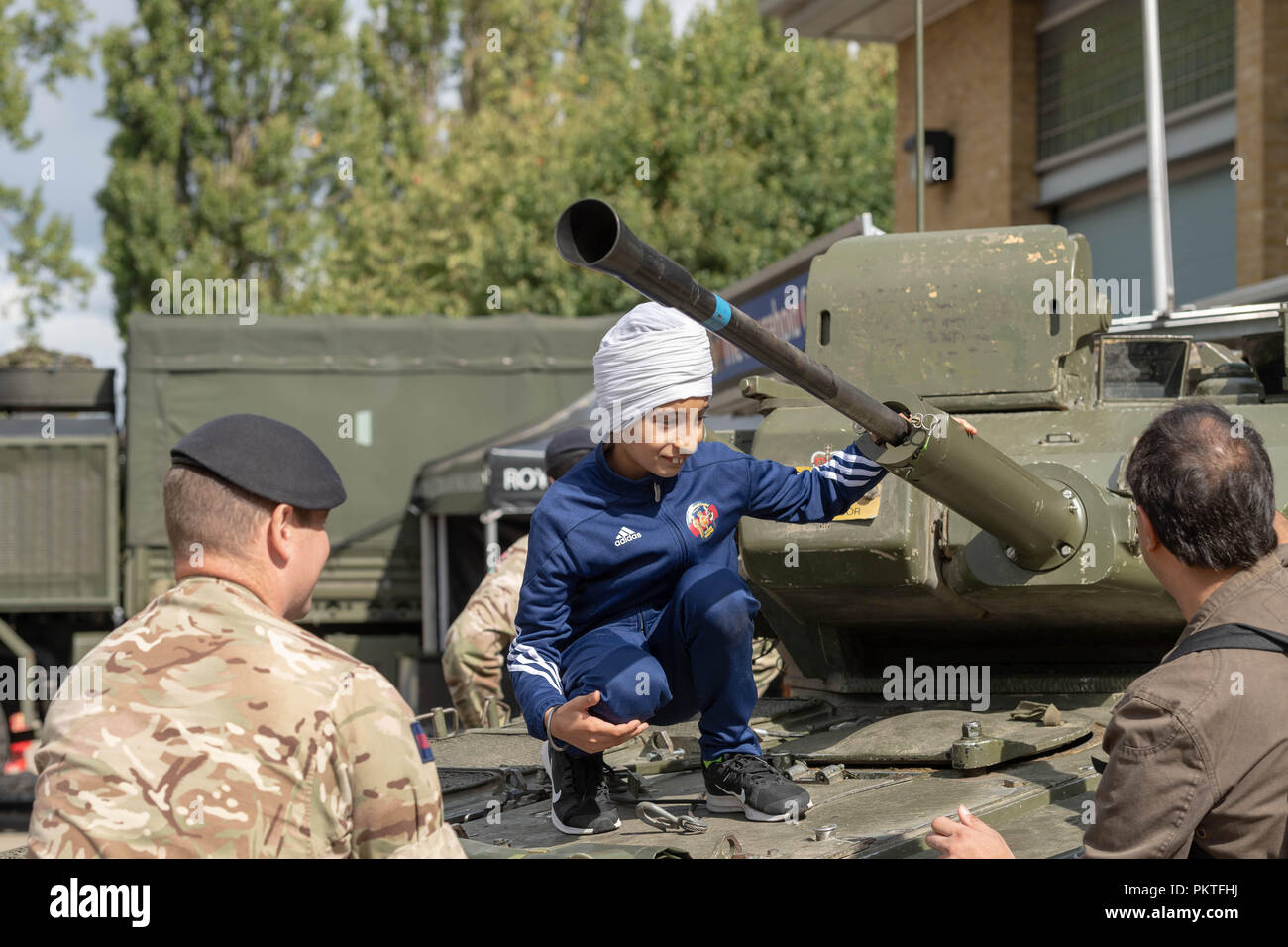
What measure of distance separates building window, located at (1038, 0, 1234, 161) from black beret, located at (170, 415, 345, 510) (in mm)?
11456

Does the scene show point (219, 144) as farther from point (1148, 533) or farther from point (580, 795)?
point (1148, 533)

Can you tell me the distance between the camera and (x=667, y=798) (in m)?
4.03

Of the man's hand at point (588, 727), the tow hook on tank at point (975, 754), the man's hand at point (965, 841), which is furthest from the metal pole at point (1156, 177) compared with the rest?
the man's hand at point (965, 841)

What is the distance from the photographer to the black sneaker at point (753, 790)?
369 centimetres

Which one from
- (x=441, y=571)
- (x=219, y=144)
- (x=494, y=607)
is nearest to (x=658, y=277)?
(x=494, y=607)

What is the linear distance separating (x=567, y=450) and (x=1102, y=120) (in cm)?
961

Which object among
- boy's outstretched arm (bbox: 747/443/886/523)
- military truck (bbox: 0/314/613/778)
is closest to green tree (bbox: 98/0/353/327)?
military truck (bbox: 0/314/613/778)

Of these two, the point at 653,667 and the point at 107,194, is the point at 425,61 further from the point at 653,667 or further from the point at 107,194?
the point at 653,667

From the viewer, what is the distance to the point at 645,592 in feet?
12.8

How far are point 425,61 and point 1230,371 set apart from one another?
29.4 metres

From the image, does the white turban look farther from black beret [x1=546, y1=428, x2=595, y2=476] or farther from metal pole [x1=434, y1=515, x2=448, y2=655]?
metal pole [x1=434, y1=515, x2=448, y2=655]

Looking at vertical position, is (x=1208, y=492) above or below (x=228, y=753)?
above
